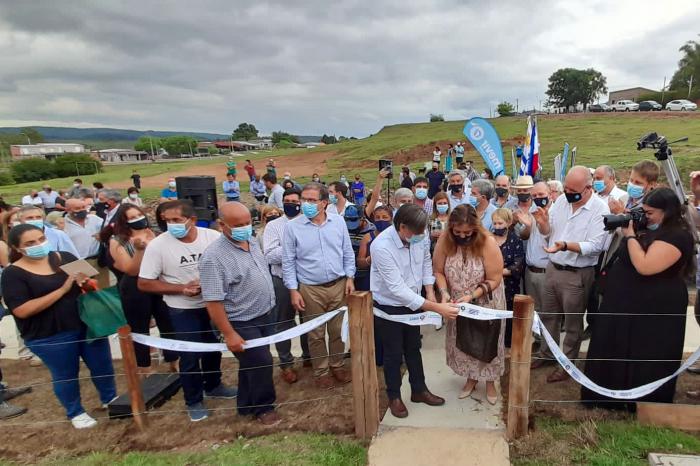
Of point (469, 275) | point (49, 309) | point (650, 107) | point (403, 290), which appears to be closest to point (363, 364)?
point (403, 290)


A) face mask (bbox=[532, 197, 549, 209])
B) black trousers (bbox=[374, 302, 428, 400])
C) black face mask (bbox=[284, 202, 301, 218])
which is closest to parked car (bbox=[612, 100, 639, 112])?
face mask (bbox=[532, 197, 549, 209])

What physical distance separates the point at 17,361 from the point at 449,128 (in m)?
56.1

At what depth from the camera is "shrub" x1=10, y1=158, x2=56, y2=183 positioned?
164ft

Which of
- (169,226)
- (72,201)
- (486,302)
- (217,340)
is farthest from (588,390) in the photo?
(72,201)

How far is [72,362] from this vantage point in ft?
11.5

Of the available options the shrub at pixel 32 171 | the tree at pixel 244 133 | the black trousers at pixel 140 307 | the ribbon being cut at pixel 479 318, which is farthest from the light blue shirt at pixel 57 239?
the tree at pixel 244 133

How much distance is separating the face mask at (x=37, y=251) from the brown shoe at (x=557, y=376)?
4.54 meters

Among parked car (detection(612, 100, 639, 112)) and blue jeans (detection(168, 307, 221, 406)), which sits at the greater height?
parked car (detection(612, 100, 639, 112))

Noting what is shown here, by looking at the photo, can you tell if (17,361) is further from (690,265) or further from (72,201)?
(690,265)

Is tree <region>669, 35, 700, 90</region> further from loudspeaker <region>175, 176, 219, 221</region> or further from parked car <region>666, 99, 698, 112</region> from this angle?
loudspeaker <region>175, 176, 219, 221</region>

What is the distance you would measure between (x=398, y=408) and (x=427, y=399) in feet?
1.02

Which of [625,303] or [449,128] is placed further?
[449,128]

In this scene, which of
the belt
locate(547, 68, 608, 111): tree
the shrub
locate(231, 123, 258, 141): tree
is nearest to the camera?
the belt

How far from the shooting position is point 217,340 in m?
3.82
